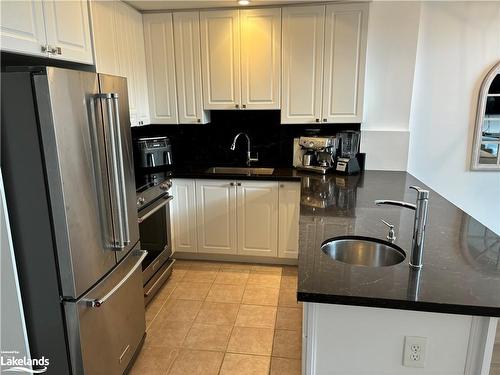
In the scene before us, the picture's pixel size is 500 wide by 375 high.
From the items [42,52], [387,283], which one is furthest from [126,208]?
[387,283]

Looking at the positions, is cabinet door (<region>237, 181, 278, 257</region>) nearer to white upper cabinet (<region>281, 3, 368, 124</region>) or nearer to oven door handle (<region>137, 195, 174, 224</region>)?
oven door handle (<region>137, 195, 174, 224</region>)

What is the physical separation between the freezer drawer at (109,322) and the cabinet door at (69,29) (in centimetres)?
130

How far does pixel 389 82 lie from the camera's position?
3.22 meters

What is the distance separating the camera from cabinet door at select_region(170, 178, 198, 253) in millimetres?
3357

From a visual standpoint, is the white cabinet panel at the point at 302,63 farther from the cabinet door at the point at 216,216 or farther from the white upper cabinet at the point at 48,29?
the white upper cabinet at the point at 48,29

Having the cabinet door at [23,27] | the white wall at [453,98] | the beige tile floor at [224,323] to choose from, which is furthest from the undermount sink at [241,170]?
the cabinet door at [23,27]

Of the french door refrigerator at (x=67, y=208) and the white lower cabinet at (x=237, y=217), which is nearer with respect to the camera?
the french door refrigerator at (x=67, y=208)

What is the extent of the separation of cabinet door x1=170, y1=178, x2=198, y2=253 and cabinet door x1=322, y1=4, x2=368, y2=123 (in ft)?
4.74

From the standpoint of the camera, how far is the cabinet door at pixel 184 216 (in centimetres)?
336

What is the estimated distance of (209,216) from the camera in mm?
3389

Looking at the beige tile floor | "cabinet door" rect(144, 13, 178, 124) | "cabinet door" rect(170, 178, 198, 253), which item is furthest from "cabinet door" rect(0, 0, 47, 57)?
the beige tile floor

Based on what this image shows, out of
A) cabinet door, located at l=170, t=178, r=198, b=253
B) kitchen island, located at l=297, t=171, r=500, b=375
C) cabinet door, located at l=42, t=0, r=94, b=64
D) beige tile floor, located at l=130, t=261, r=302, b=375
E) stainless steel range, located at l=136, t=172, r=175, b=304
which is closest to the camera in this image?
kitchen island, located at l=297, t=171, r=500, b=375

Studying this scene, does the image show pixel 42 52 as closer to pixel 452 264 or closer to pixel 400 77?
pixel 452 264

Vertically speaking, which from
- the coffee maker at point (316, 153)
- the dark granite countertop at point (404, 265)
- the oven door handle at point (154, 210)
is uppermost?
the coffee maker at point (316, 153)
